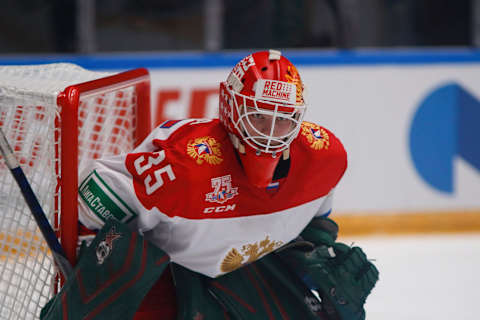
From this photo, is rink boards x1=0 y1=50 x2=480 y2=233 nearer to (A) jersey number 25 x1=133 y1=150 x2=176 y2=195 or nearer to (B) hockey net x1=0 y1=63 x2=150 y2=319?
(B) hockey net x1=0 y1=63 x2=150 y2=319

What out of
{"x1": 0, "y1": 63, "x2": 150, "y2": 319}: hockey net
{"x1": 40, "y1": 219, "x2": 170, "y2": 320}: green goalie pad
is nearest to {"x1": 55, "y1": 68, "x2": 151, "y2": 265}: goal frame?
{"x1": 0, "y1": 63, "x2": 150, "y2": 319}: hockey net

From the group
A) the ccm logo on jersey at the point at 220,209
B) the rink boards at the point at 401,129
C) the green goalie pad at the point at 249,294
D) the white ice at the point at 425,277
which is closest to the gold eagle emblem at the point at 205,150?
the ccm logo on jersey at the point at 220,209

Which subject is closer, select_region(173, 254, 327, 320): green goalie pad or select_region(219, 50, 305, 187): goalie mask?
select_region(219, 50, 305, 187): goalie mask

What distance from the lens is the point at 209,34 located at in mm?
3701

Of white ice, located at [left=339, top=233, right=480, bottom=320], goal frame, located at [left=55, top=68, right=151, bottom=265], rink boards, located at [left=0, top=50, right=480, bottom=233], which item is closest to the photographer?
goal frame, located at [left=55, top=68, right=151, bottom=265]

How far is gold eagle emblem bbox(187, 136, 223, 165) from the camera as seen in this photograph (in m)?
1.59

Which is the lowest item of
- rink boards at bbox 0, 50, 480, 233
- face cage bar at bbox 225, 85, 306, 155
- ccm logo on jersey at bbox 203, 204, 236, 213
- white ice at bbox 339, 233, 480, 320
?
white ice at bbox 339, 233, 480, 320

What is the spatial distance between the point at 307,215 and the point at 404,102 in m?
2.01

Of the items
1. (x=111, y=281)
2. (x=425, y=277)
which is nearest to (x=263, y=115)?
(x=111, y=281)

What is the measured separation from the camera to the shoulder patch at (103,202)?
1.57 meters

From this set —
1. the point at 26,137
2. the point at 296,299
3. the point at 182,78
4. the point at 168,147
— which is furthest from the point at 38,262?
the point at 182,78

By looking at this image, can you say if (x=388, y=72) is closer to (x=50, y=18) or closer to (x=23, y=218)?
(x=50, y=18)

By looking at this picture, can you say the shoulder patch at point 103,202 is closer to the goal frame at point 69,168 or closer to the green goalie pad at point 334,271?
the goal frame at point 69,168

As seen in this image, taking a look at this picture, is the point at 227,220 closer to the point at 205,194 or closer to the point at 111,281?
the point at 205,194
